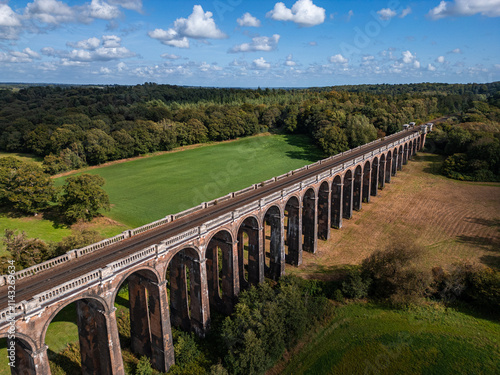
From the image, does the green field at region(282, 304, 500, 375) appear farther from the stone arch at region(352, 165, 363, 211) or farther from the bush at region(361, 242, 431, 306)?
the stone arch at region(352, 165, 363, 211)

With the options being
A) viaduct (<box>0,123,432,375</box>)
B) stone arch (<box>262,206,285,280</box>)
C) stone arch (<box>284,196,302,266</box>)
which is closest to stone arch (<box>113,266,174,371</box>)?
viaduct (<box>0,123,432,375</box>)

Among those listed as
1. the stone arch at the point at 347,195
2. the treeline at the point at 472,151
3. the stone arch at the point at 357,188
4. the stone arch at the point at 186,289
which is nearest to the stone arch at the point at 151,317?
the stone arch at the point at 186,289

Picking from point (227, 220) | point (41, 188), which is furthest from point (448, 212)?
point (41, 188)

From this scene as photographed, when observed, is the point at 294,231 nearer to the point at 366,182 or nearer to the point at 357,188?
the point at 357,188

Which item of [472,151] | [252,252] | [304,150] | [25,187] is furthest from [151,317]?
[304,150]

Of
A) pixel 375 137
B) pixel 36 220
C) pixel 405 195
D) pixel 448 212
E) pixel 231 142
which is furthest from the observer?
pixel 231 142

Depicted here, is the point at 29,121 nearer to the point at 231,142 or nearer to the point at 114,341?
the point at 231,142
